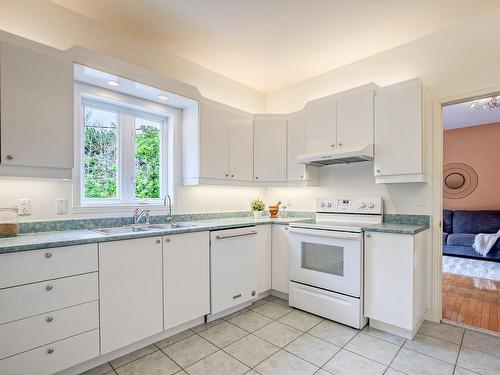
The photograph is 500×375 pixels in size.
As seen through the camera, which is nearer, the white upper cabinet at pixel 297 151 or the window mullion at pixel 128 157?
the window mullion at pixel 128 157

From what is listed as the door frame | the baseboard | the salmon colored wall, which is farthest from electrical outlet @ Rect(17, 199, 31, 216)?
the salmon colored wall

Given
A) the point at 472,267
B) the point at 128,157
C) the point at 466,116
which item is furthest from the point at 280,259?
the point at 466,116

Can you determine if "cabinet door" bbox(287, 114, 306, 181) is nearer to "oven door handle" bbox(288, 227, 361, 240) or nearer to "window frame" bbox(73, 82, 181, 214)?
"oven door handle" bbox(288, 227, 361, 240)

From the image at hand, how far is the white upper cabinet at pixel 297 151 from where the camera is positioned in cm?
321

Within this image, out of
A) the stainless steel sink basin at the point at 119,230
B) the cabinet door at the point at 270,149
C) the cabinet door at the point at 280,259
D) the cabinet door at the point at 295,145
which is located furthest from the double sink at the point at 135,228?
the cabinet door at the point at 295,145

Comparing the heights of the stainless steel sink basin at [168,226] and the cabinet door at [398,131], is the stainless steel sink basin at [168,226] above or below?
below

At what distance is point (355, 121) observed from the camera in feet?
8.91

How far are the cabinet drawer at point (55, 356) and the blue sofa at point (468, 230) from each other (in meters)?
5.79

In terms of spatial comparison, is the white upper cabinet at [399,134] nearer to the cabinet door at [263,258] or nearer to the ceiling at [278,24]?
the ceiling at [278,24]

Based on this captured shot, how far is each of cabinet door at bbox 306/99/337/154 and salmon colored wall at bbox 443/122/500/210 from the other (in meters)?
4.71

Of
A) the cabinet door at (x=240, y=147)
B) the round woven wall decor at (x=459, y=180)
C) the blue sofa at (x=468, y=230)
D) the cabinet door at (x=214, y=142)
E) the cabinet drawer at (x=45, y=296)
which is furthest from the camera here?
the round woven wall decor at (x=459, y=180)

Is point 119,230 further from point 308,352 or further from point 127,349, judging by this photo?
point 308,352

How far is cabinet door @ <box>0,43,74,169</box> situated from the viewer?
1.69 m

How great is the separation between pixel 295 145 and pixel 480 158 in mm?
4856
